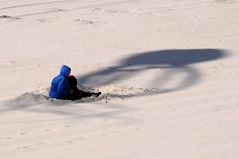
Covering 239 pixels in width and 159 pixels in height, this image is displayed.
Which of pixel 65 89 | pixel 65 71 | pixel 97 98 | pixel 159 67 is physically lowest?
pixel 159 67

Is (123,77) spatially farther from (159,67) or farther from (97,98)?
(97,98)

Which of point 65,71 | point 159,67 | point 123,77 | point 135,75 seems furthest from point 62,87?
point 159,67

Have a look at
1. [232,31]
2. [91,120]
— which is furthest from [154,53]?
[91,120]

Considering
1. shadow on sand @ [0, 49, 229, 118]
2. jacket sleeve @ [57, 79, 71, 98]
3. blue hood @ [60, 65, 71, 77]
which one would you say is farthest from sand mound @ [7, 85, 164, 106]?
blue hood @ [60, 65, 71, 77]

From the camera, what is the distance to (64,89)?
9.97 meters

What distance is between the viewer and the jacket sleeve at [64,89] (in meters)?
9.95

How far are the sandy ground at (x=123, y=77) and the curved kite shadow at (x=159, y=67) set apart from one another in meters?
0.02

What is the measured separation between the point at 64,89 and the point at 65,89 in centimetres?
2

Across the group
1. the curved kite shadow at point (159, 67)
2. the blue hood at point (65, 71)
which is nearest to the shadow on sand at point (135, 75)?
the curved kite shadow at point (159, 67)

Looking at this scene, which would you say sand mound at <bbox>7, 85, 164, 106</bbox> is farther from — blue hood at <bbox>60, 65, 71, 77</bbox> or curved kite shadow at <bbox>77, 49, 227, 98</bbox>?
blue hood at <bbox>60, 65, 71, 77</bbox>

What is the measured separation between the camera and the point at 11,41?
589 inches

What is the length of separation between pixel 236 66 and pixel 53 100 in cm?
408

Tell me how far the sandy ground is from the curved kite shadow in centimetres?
2

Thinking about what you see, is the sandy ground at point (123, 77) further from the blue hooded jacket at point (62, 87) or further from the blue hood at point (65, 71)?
the blue hood at point (65, 71)
